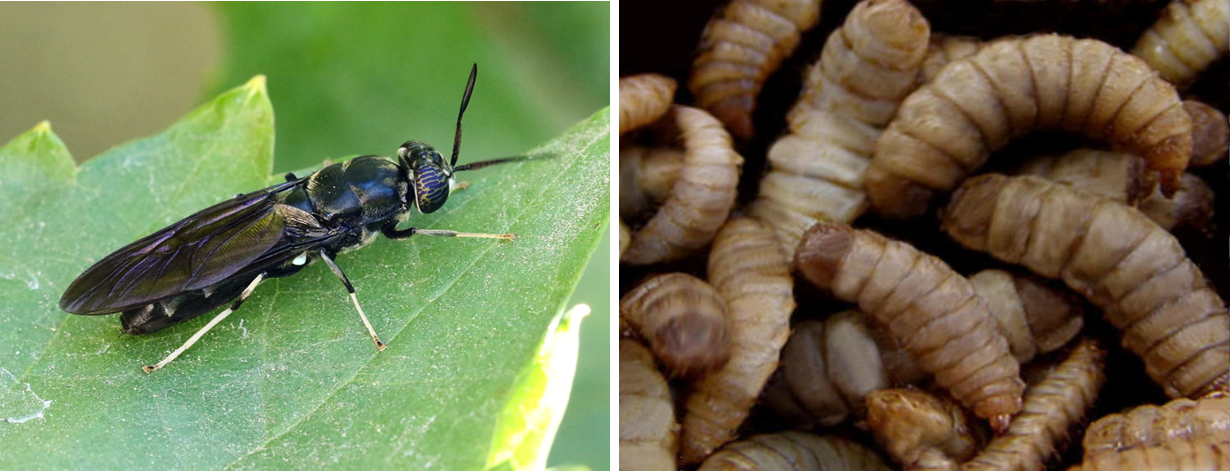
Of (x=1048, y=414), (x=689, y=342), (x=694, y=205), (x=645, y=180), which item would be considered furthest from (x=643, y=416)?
(x=1048, y=414)

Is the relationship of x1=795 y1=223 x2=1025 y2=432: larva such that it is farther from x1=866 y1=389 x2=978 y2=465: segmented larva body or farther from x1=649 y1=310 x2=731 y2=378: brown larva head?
x1=649 y1=310 x2=731 y2=378: brown larva head

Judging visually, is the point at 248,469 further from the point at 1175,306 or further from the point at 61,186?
the point at 1175,306

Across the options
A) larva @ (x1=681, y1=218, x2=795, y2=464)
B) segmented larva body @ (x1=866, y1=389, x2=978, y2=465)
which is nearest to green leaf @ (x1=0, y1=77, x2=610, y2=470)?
larva @ (x1=681, y1=218, x2=795, y2=464)

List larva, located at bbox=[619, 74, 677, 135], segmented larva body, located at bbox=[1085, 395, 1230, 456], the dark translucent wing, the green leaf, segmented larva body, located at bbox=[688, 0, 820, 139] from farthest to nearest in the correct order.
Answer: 1. segmented larva body, located at bbox=[688, 0, 820, 139]
2. larva, located at bbox=[619, 74, 677, 135]
3. the dark translucent wing
4. segmented larva body, located at bbox=[1085, 395, 1230, 456]
5. the green leaf

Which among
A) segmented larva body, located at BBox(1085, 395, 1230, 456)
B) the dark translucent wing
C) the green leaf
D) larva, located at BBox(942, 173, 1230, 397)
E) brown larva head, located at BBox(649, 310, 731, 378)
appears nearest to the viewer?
the green leaf

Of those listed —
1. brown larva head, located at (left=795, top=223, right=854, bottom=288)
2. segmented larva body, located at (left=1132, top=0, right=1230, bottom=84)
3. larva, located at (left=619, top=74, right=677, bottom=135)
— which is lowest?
brown larva head, located at (left=795, top=223, right=854, bottom=288)

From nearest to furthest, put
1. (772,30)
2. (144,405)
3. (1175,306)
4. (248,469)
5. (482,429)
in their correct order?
(482,429) < (248,469) < (144,405) < (1175,306) < (772,30)

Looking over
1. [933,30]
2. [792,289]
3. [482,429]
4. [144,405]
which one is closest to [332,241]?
[144,405]
